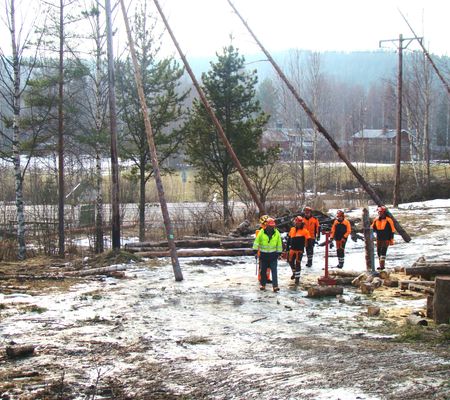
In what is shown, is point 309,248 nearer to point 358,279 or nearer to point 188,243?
point 358,279

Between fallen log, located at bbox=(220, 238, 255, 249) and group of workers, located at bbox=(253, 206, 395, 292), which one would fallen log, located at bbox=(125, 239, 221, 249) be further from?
group of workers, located at bbox=(253, 206, 395, 292)

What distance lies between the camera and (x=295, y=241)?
1377 cm

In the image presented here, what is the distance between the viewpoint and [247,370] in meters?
6.75

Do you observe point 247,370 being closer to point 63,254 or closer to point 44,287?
point 44,287

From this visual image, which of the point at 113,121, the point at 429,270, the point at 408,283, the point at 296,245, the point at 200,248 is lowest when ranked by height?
the point at 408,283

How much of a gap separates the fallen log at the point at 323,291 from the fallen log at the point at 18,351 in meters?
6.26

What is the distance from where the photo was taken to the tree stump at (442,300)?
336 inches

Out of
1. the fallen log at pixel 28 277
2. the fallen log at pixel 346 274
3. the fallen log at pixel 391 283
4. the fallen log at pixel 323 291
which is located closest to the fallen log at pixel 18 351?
the fallen log at pixel 323 291

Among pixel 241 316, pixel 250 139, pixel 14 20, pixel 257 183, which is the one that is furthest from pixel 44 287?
pixel 257 183

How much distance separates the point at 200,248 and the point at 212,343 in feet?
37.7

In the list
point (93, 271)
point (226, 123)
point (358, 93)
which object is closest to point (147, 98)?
point (226, 123)

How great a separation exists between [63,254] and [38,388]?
1414 centimetres

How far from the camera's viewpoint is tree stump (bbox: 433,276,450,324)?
854 cm

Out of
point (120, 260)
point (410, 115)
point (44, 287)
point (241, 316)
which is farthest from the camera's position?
point (410, 115)
